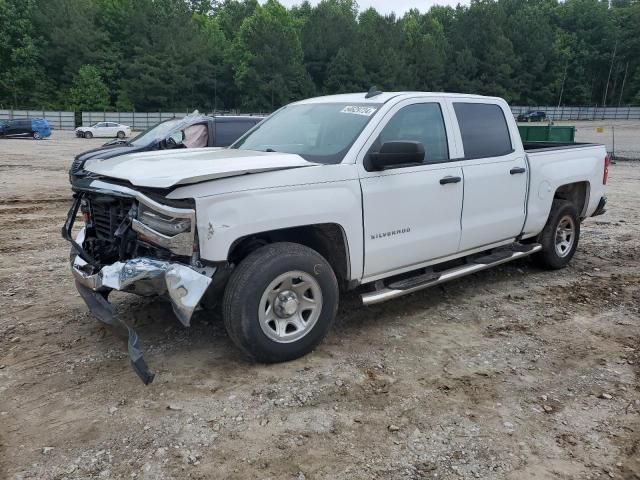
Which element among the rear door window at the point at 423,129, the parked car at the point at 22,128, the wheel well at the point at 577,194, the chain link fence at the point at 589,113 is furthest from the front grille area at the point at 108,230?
the chain link fence at the point at 589,113

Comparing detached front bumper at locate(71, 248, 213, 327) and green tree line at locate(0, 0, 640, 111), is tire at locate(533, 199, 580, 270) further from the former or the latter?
green tree line at locate(0, 0, 640, 111)

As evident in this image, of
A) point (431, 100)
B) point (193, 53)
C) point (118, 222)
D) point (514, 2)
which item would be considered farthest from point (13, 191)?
point (514, 2)

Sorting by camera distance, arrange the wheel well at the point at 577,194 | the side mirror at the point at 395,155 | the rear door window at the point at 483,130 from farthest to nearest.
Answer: the wheel well at the point at 577,194, the rear door window at the point at 483,130, the side mirror at the point at 395,155

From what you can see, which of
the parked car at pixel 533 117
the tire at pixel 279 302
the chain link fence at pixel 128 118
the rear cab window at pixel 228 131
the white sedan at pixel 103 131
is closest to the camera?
the tire at pixel 279 302

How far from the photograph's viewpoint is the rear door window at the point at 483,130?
17.0 ft

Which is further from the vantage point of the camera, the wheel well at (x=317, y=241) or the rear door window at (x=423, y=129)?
the rear door window at (x=423, y=129)

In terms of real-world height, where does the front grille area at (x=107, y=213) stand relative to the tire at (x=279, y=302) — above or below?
above

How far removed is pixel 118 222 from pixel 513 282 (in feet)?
13.8

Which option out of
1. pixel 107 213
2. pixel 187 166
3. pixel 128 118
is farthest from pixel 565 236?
pixel 128 118

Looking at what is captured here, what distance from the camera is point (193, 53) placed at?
70000 millimetres

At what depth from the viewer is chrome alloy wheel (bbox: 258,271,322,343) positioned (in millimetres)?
3842

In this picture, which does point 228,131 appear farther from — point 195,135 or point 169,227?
point 169,227

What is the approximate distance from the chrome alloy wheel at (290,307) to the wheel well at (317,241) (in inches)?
14.3

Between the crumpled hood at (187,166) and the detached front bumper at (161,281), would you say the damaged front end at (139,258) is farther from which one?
the crumpled hood at (187,166)
